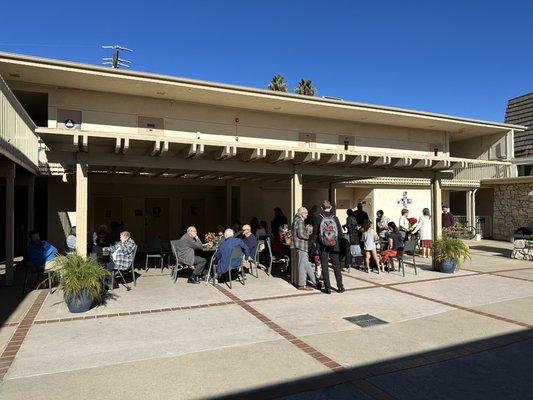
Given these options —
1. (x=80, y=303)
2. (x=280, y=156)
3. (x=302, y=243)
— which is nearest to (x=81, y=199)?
(x=80, y=303)

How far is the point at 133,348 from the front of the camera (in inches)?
189

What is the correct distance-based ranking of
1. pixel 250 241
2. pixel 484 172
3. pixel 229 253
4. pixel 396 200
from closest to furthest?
pixel 229 253 < pixel 250 241 < pixel 396 200 < pixel 484 172

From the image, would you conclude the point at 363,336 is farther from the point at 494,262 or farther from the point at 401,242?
the point at 494,262

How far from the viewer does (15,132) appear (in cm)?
787

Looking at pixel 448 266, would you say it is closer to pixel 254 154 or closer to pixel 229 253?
pixel 229 253

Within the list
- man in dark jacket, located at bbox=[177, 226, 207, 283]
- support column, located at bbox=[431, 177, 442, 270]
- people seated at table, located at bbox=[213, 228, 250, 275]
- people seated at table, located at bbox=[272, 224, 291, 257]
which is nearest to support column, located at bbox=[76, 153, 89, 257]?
man in dark jacket, located at bbox=[177, 226, 207, 283]

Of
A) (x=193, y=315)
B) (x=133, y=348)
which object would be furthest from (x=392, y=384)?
(x=193, y=315)

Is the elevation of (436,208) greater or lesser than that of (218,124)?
lesser

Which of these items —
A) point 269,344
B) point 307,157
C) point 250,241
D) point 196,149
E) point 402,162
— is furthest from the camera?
point 250,241

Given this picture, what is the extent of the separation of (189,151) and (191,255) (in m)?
2.25

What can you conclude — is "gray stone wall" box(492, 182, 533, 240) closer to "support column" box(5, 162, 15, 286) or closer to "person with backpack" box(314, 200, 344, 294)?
"person with backpack" box(314, 200, 344, 294)

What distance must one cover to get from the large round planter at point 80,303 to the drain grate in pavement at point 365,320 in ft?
12.8

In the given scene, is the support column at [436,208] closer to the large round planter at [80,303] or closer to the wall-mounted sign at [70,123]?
the large round planter at [80,303]

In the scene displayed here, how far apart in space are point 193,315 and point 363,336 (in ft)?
8.24
